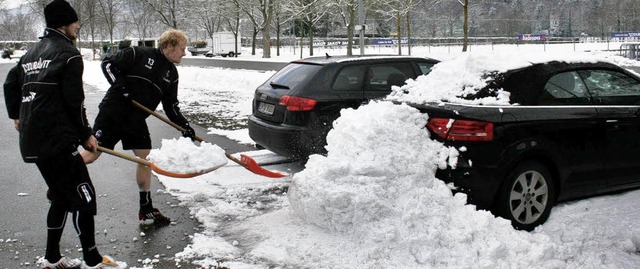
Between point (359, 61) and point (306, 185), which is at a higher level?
point (359, 61)

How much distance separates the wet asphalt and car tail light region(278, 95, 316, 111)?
173 cm

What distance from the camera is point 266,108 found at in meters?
7.54

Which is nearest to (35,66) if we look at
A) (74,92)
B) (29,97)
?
(29,97)

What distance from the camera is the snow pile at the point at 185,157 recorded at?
4762 millimetres

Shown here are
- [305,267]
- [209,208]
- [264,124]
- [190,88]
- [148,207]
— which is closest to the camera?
[305,267]

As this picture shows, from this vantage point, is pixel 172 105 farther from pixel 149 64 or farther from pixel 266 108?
pixel 266 108

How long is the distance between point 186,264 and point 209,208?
1368mm

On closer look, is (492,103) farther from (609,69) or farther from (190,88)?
(190,88)

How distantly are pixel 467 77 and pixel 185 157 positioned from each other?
248 centimetres

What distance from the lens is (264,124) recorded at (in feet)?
24.4

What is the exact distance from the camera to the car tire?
4.76 meters

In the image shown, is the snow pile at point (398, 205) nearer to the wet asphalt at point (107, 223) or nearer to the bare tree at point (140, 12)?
the wet asphalt at point (107, 223)

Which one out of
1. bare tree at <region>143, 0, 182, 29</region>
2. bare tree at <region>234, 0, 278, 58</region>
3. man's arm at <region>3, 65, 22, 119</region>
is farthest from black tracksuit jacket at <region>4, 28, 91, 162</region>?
bare tree at <region>143, 0, 182, 29</region>

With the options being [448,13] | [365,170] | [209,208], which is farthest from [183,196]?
[448,13]
